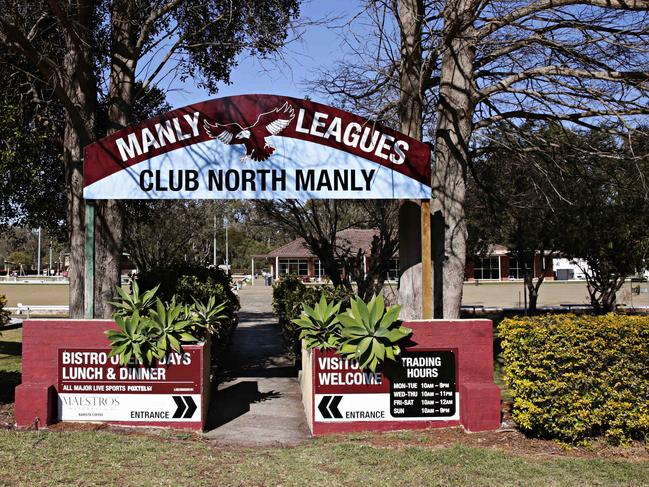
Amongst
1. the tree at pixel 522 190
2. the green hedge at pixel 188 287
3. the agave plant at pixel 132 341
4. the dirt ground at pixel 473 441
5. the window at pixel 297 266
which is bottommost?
the dirt ground at pixel 473 441

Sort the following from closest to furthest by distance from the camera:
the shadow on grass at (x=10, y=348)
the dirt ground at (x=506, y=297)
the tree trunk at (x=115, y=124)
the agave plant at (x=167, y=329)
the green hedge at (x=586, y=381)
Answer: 1. the green hedge at (x=586, y=381)
2. the agave plant at (x=167, y=329)
3. the tree trunk at (x=115, y=124)
4. the shadow on grass at (x=10, y=348)
5. the dirt ground at (x=506, y=297)

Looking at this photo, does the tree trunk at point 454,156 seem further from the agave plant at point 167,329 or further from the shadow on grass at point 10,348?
the shadow on grass at point 10,348

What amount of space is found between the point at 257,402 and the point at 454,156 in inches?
191

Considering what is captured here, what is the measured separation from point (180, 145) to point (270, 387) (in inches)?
172

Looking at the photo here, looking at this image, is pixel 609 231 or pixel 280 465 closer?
pixel 280 465

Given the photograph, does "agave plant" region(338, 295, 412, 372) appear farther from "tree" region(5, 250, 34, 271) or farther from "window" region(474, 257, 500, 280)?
"tree" region(5, 250, 34, 271)

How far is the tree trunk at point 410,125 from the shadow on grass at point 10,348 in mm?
9730

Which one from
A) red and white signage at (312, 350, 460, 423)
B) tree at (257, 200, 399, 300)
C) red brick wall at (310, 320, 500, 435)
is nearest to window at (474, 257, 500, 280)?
tree at (257, 200, 399, 300)

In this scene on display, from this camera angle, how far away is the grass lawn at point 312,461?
619 centimetres

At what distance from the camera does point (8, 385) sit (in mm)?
10844

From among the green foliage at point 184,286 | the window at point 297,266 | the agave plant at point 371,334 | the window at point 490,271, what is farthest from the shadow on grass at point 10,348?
the window at point 490,271

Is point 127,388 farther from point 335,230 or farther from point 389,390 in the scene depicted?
point 335,230

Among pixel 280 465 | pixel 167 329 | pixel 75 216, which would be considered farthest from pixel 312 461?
pixel 75 216

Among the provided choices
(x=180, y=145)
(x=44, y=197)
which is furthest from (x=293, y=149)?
(x=44, y=197)
